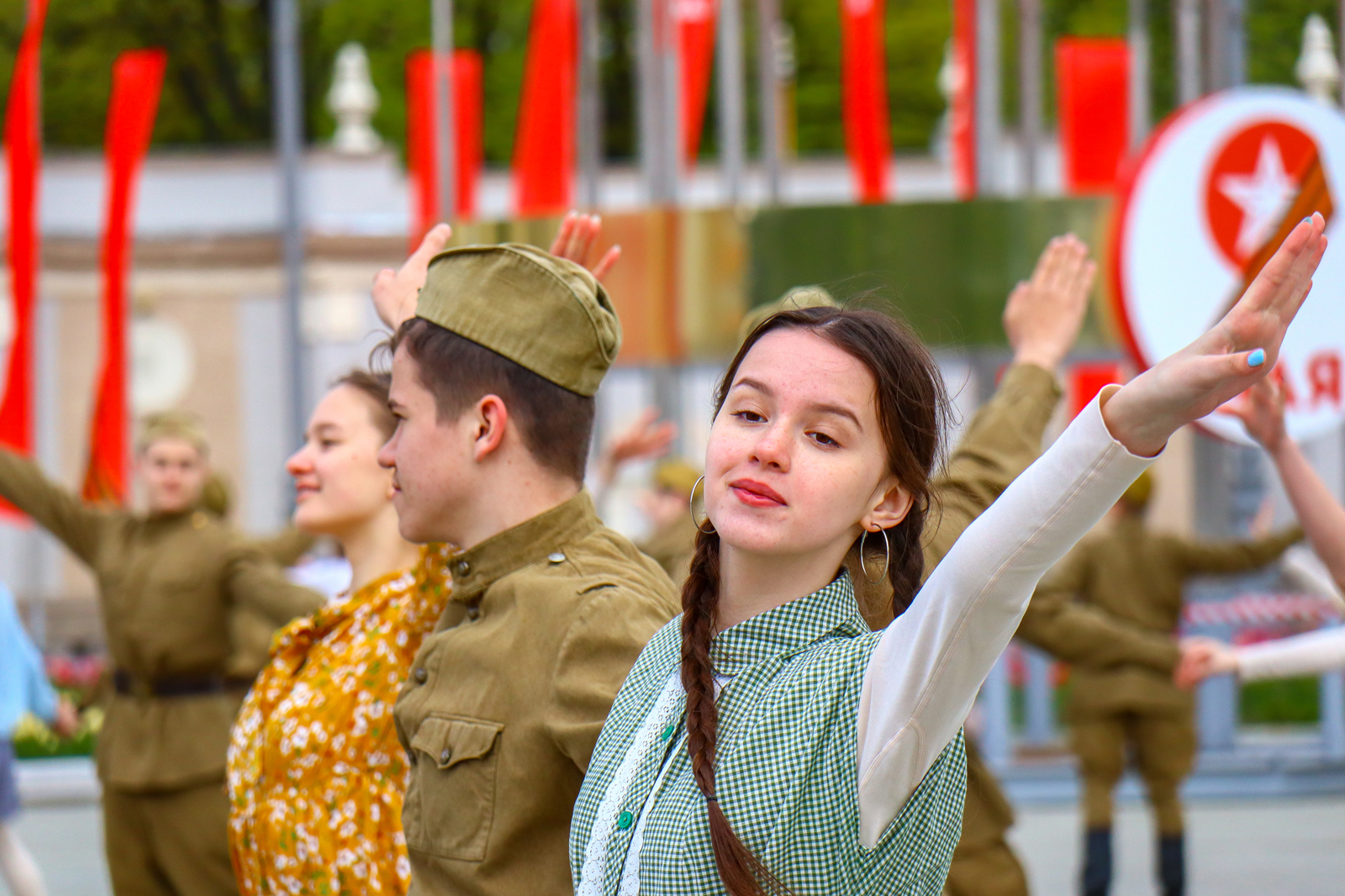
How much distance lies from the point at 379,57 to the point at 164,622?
19.9 m

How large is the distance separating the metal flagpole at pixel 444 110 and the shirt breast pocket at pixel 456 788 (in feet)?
25.0

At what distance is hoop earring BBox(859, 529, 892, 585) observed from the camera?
1.69 m

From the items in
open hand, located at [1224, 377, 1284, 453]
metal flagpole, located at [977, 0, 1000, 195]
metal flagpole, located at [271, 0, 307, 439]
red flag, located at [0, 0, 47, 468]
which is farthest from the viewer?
metal flagpole, located at [271, 0, 307, 439]

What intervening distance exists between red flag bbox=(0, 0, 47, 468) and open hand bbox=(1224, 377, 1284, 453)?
7674mm

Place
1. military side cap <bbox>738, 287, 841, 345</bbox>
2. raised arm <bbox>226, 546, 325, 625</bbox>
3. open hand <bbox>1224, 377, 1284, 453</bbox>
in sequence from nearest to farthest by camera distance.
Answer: military side cap <bbox>738, 287, 841, 345</bbox> → open hand <bbox>1224, 377, 1284, 453</bbox> → raised arm <bbox>226, 546, 325, 625</bbox>

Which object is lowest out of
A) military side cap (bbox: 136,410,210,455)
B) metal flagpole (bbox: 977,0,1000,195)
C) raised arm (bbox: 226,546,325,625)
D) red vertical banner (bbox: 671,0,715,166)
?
raised arm (bbox: 226,546,325,625)

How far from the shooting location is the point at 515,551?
7.25ft

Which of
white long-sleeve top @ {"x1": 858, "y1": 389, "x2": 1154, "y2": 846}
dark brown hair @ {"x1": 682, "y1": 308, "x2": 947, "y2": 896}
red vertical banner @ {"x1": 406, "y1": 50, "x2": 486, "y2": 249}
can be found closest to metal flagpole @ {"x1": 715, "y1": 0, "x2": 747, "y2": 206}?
red vertical banner @ {"x1": 406, "y1": 50, "x2": 486, "y2": 249}

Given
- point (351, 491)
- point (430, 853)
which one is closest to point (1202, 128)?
point (351, 491)

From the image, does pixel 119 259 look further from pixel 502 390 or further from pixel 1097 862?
pixel 502 390

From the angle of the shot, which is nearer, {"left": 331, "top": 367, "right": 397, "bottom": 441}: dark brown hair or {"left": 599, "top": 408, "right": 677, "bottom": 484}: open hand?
{"left": 331, "top": 367, "right": 397, "bottom": 441}: dark brown hair

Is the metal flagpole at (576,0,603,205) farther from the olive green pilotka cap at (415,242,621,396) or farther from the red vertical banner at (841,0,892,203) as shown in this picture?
the olive green pilotka cap at (415,242,621,396)

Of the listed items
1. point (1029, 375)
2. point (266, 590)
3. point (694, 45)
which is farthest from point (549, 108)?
point (1029, 375)

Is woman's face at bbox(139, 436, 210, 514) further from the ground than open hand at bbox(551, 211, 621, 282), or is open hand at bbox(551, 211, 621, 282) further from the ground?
open hand at bbox(551, 211, 621, 282)
